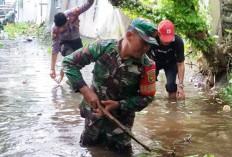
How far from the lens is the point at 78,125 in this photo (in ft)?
17.3

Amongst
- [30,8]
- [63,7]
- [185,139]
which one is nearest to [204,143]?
[185,139]

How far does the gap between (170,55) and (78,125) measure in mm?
1867

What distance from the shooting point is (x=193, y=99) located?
696 centimetres

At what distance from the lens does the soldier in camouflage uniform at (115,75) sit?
3.62 metres

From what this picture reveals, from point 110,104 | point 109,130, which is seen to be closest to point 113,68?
point 110,104

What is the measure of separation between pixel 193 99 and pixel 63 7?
16725 mm

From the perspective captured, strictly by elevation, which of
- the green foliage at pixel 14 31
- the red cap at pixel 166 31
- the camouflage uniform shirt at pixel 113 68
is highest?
the red cap at pixel 166 31

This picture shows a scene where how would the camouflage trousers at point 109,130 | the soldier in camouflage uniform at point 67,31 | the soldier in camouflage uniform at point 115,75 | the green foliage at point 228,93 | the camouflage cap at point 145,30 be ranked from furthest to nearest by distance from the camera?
the soldier in camouflage uniform at point 67,31 → the green foliage at point 228,93 → the camouflage trousers at point 109,130 → the soldier in camouflage uniform at point 115,75 → the camouflage cap at point 145,30

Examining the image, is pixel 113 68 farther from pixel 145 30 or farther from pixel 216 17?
pixel 216 17

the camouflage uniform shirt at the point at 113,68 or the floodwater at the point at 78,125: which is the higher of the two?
the camouflage uniform shirt at the point at 113,68

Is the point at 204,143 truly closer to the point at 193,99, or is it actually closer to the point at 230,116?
the point at 230,116

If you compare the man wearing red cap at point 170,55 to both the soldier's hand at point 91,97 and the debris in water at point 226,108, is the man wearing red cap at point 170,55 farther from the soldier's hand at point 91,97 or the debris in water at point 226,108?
the soldier's hand at point 91,97

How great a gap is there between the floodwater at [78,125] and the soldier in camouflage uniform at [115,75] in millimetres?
402

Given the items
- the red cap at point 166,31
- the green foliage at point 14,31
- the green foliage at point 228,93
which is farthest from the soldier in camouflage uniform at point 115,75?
the green foliage at point 14,31
